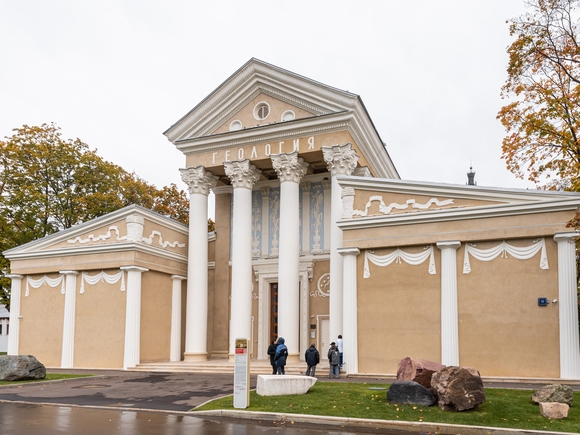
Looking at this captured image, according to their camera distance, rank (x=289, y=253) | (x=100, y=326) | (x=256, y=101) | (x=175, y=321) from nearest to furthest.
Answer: (x=289, y=253) → (x=100, y=326) → (x=256, y=101) → (x=175, y=321)

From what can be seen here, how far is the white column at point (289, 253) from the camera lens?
2578 cm

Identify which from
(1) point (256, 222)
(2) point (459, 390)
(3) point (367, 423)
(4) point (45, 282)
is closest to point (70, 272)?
(4) point (45, 282)

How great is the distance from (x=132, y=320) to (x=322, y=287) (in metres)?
9.06

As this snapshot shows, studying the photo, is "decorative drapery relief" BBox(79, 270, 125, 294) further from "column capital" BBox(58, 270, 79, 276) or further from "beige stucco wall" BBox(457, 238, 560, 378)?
"beige stucco wall" BBox(457, 238, 560, 378)

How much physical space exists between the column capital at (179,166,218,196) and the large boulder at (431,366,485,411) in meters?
18.7

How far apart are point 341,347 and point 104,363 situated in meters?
11.8

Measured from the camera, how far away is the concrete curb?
37.1 ft

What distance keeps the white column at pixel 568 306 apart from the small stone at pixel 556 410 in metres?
7.31

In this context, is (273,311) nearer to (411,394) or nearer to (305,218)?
(305,218)

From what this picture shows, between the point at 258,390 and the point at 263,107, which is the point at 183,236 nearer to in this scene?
the point at 263,107

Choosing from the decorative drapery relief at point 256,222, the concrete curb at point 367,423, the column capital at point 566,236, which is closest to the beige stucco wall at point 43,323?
the decorative drapery relief at point 256,222

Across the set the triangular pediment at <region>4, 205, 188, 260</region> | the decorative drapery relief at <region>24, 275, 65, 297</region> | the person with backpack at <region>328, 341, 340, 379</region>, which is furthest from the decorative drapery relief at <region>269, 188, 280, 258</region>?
the decorative drapery relief at <region>24, 275, 65, 297</region>

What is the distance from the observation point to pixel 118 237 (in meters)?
28.2

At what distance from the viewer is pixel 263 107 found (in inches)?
1138
